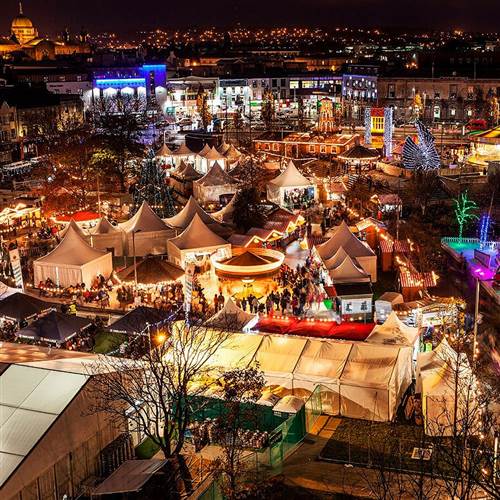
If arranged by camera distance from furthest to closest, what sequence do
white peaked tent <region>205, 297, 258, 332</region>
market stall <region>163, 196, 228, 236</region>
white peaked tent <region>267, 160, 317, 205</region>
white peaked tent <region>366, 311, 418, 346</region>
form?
white peaked tent <region>267, 160, 317, 205</region>, market stall <region>163, 196, 228, 236</region>, white peaked tent <region>205, 297, 258, 332</region>, white peaked tent <region>366, 311, 418, 346</region>

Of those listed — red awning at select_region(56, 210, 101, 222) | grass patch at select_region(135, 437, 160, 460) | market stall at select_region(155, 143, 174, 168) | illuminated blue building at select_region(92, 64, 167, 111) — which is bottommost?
grass patch at select_region(135, 437, 160, 460)

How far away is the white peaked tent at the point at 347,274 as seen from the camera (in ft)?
65.5

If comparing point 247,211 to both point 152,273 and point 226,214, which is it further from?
point 152,273

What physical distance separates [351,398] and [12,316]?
27.8ft

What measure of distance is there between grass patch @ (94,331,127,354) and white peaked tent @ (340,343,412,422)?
541 cm

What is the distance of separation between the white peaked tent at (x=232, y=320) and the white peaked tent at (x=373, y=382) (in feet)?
8.49

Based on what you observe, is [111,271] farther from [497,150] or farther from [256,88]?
[256,88]

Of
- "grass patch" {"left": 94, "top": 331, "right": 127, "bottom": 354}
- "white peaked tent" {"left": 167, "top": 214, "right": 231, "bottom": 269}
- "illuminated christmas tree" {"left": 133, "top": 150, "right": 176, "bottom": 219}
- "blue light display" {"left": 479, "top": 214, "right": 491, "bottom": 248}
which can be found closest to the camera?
"grass patch" {"left": 94, "top": 331, "right": 127, "bottom": 354}

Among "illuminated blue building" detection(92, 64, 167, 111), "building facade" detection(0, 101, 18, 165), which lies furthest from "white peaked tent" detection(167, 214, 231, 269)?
"illuminated blue building" detection(92, 64, 167, 111)

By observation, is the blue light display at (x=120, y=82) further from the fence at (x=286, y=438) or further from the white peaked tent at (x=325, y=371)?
the fence at (x=286, y=438)

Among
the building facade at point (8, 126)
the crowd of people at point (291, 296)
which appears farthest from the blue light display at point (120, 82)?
the crowd of people at point (291, 296)

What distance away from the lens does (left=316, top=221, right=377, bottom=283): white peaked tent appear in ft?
71.1

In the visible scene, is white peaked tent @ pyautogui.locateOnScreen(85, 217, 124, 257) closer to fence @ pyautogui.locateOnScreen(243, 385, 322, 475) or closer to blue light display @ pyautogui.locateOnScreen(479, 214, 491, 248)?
blue light display @ pyautogui.locateOnScreen(479, 214, 491, 248)

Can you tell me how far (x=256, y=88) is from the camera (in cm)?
8138
